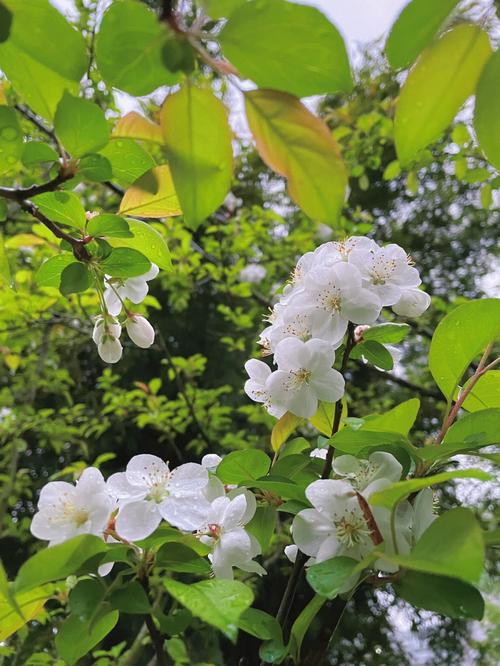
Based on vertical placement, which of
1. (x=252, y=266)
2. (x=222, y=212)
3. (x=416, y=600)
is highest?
(x=416, y=600)

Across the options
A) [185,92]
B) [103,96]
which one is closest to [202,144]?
[185,92]

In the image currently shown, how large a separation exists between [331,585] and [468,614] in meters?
0.06

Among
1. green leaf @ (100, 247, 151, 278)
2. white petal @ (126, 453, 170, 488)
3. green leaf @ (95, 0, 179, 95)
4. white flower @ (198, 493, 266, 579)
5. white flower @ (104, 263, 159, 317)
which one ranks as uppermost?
green leaf @ (95, 0, 179, 95)

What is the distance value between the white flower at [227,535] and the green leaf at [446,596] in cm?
10

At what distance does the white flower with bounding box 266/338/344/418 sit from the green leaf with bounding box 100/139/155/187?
0.43 ft

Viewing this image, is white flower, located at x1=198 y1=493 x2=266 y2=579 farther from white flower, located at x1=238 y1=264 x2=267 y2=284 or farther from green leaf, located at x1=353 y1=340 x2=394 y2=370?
white flower, located at x1=238 y1=264 x2=267 y2=284

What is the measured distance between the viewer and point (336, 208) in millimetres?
218

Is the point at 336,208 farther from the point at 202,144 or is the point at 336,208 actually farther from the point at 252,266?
the point at 252,266

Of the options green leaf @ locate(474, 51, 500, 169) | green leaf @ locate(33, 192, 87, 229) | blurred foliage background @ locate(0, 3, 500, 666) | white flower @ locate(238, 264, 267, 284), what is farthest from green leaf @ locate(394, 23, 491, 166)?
white flower @ locate(238, 264, 267, 284)

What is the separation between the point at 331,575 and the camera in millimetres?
288

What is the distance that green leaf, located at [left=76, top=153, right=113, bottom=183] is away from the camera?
0.97ft

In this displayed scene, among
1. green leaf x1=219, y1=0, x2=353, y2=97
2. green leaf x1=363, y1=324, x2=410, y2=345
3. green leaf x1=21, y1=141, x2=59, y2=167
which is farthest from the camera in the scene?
green leaf x1=363, y1=324, x2=410, y2=345

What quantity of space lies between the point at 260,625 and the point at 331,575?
6cm

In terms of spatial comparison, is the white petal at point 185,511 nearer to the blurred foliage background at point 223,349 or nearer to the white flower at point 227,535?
the white flower at point 227,535
